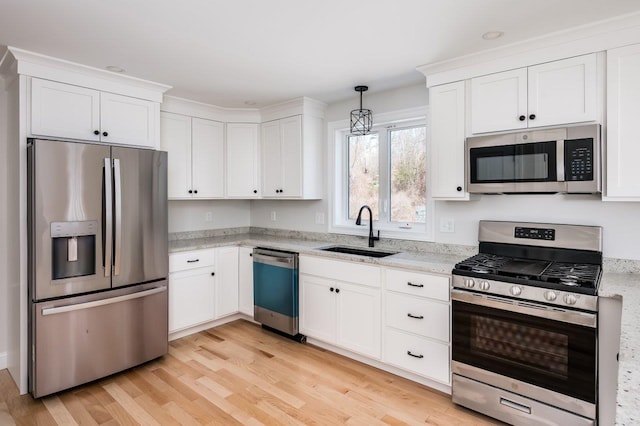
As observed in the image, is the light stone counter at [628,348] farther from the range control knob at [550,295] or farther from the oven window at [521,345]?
the oven window at [521,345]

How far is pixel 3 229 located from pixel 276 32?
2.61 m

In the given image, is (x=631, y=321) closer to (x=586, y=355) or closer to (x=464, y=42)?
(x=586, y=355)

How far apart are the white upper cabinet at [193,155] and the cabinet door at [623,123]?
3.36 m

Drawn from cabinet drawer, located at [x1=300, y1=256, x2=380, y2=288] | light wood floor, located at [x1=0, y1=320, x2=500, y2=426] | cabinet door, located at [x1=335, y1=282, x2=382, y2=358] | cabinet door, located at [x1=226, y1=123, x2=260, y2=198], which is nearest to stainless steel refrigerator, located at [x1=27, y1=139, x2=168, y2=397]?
light wood floor, located at [x1=0, y1=320, x2=500, y2=426]

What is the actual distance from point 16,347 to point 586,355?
11.9 ft

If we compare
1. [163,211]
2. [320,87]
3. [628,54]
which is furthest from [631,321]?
[163,211]

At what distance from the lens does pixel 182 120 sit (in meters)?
3.73

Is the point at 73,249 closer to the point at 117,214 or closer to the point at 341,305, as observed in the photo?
the point at 117,214

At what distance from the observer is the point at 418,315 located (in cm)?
259

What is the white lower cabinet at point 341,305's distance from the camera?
2863 millimetres

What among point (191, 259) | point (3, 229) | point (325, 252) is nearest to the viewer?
point (3, 229)

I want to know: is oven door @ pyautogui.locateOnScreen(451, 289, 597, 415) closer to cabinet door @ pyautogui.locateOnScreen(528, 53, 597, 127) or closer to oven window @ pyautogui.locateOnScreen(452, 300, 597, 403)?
oven window @ pyautogui.locateOnScreen(452, 300, 597, 403)

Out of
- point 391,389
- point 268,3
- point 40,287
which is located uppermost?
point 268,3

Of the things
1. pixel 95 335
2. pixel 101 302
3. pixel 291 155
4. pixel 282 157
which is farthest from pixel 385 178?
pixel 95 335
